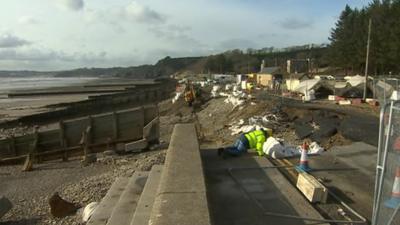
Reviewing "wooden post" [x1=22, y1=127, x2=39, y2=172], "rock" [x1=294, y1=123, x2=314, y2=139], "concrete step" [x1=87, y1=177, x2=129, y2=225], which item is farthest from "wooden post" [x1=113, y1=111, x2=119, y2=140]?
"concrete step" [x1=87, y1=177, x2=129, y2=225]

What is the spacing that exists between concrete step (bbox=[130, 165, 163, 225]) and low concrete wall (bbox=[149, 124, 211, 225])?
489 mm

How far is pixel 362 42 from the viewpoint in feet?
244

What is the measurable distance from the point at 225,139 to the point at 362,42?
194ft

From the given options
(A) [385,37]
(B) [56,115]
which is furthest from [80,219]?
(A) [385,37]

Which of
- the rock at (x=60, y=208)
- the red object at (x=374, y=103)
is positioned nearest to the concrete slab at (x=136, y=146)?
the rock at (x=60, y=208)

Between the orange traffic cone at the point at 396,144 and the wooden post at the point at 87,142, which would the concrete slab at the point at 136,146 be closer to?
the wooden post at the point at 87,142

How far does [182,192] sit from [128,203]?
2237mm

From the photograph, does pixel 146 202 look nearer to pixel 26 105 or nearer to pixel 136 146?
pixel 136 146

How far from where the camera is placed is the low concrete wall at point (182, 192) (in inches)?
235

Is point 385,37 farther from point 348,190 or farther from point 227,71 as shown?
point 227,71

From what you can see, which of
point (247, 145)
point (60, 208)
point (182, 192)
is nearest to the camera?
point (182, 192)

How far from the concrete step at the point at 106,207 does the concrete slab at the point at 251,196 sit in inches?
78.7

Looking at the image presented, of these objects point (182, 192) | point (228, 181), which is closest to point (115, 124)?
point (228, 181)

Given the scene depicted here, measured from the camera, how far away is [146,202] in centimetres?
830
